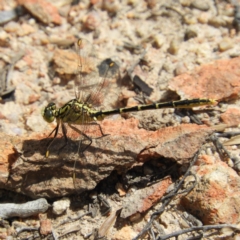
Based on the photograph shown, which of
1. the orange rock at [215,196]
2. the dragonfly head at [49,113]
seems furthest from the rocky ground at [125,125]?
the dragonfly head at [49,113]

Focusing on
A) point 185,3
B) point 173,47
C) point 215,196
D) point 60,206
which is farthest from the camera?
point 185,3

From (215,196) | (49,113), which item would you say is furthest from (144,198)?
(49,113)

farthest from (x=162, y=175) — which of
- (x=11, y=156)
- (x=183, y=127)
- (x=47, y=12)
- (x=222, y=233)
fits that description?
(x=47, y=12)

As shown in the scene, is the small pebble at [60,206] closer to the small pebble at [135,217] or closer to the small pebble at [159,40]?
the small pebble at [135,217]

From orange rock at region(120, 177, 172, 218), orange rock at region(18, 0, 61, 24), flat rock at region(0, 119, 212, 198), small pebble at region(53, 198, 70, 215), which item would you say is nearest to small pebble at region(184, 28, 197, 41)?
flat rock at region(0, 119, 212, 198)

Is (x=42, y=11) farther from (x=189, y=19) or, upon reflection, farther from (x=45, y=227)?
(x=45, y=227)

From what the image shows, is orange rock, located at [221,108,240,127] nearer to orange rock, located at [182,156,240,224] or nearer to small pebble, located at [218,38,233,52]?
orange rock, located at [182,156,240,224]

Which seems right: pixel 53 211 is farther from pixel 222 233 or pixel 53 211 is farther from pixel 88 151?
pixel 222 233
